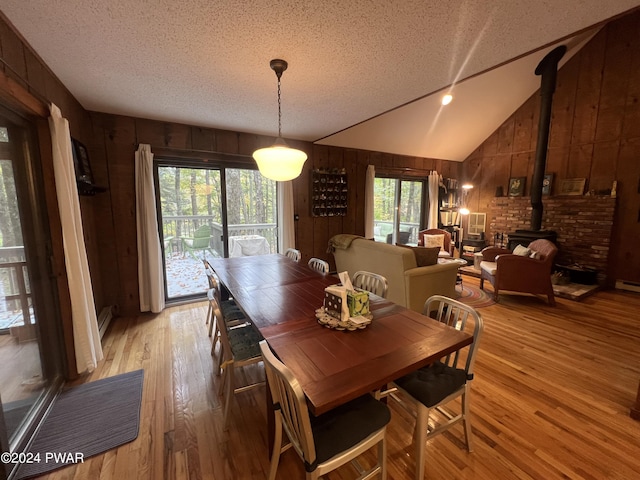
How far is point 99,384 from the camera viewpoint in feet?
7.07

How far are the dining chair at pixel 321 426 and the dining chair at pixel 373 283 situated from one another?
89cm

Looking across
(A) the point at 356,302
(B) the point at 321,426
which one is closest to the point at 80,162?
(A) the point at 356,302

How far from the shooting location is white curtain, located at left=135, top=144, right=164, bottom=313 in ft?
10.8

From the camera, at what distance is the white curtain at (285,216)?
4.32m

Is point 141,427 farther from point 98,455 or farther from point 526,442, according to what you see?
point 526,442

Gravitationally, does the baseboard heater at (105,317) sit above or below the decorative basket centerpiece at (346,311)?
below

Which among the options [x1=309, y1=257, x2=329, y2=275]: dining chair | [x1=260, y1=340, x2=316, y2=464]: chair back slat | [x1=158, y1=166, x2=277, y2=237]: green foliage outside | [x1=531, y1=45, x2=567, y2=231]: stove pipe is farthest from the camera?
[x1=531, y1=45, x2=567, y2=231]: stove pipe

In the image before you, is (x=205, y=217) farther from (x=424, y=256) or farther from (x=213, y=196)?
(x=424, y=256)

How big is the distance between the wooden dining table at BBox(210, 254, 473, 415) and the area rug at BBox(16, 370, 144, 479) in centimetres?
106

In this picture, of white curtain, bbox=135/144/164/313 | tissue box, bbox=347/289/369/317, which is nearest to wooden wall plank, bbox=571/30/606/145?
tissue box, bbox=347/289/369/317

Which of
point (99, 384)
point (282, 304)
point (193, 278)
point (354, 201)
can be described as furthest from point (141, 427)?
point (354, 201)

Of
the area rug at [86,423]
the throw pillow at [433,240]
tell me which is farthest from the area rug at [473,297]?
the area rug at [86,423]

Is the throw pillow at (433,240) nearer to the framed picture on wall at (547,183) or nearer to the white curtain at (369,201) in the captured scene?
the white curtain at (369,201)

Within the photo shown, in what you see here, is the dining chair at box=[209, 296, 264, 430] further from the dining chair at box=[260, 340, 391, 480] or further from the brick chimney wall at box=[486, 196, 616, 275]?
the brick chimney wall at box=[486, 196, 616, 275]
